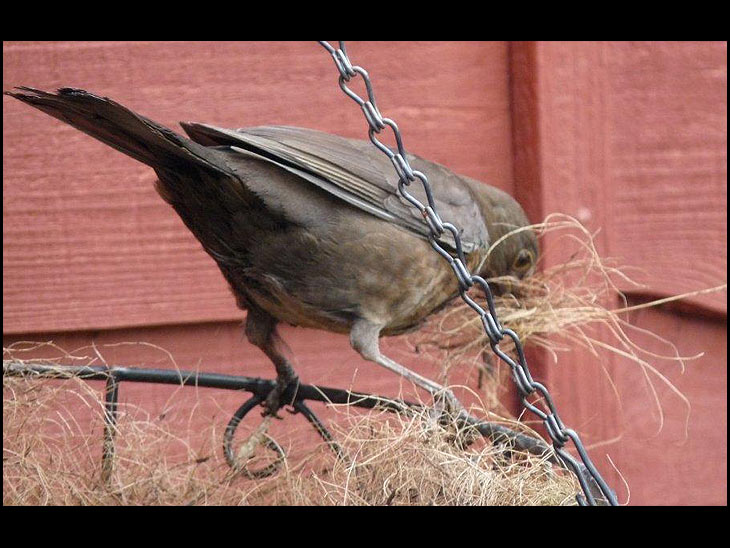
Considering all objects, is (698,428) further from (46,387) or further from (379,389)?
A: (46,387)

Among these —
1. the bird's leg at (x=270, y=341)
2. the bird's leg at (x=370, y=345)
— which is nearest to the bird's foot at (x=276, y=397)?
the bird's leg at (x=270, y=341)

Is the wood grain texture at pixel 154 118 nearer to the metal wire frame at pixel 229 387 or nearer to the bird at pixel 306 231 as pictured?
→ the bird at pixel 306 231

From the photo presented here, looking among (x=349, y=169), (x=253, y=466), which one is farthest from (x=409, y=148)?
(x=253, y=466)

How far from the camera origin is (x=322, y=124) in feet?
6.96

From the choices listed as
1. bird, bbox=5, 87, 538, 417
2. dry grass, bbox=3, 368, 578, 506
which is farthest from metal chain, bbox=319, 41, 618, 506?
bird, bbox=5, 87, 538, 417

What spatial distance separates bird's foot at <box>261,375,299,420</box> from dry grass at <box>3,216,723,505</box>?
82 millimetres

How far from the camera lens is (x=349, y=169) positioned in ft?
5.51

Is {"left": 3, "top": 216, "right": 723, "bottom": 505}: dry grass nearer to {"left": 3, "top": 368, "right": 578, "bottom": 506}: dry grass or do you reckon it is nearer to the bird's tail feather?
{"left": 3, "top": 368, "right": 578, "bottom": 506}: dry grass

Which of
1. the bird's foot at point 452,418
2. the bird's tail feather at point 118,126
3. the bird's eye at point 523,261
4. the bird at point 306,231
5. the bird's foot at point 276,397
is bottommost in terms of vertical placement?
the bird's foot at point 276,397

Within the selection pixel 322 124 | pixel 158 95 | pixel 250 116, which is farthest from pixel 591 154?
pixel 158 95

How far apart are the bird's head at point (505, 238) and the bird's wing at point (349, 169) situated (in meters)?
0.09

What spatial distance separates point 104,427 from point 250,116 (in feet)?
2.57

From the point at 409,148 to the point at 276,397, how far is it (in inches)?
25.4

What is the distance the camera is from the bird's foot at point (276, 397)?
5.82ft
